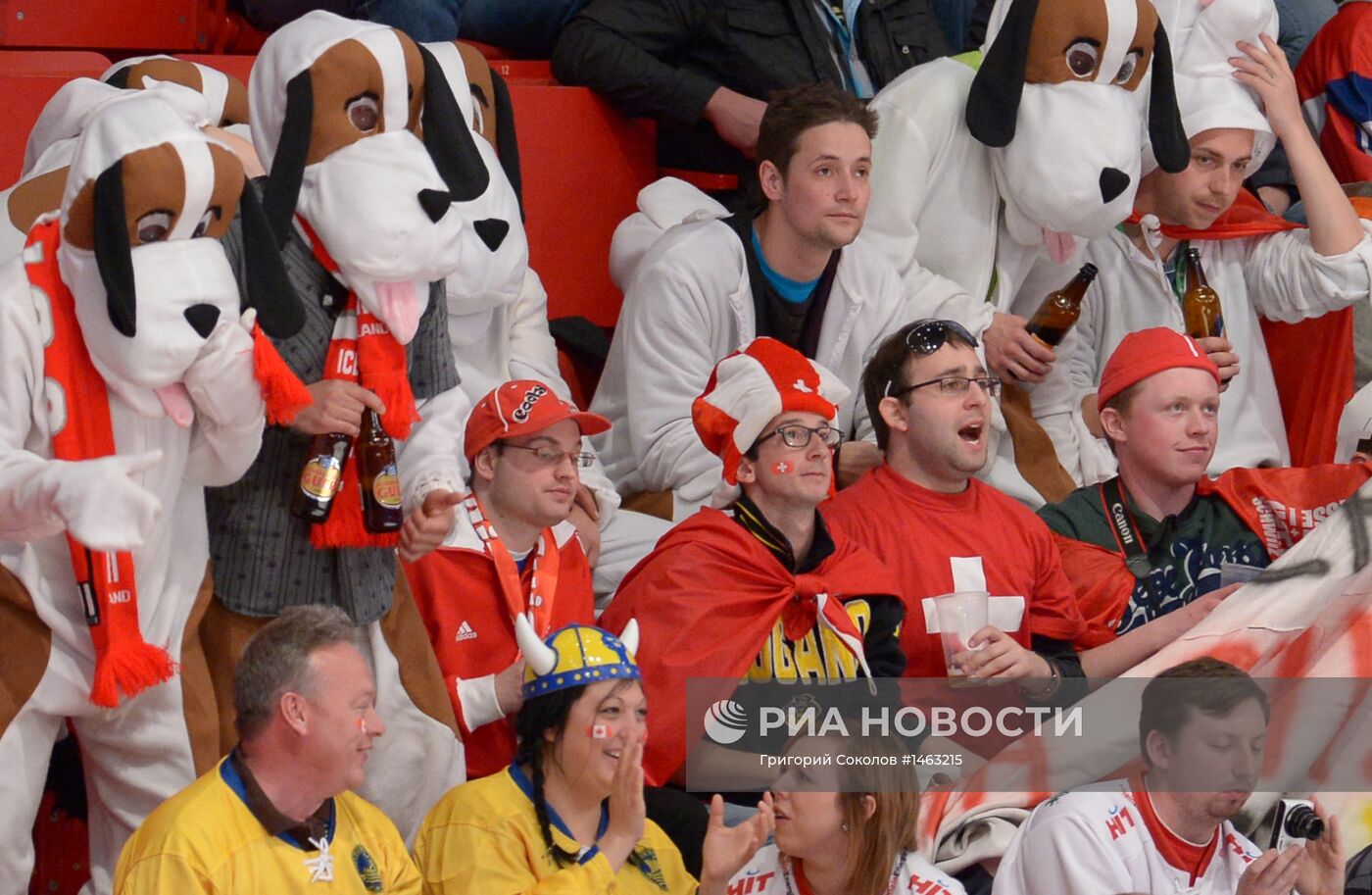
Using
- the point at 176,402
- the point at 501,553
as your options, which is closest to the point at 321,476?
the point at 176,402

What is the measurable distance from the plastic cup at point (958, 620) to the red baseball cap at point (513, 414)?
772mm

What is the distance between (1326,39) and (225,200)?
3.65 m

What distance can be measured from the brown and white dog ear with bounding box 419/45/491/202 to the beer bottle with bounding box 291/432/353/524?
1.57ft

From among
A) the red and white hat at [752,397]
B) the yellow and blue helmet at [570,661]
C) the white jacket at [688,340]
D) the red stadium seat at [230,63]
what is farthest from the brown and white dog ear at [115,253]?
the red stadium seat at [230,63]

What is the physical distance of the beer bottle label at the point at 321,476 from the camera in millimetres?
3414

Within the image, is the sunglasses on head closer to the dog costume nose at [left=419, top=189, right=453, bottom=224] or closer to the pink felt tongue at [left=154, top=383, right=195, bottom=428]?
the dog costume nose at [left=419, top=189, right=453, bottom=224]

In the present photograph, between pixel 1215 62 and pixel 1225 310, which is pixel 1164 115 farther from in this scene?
pixel 1225 310

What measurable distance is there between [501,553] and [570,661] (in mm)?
479

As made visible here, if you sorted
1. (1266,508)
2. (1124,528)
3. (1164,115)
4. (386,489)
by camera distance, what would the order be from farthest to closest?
1. (1164,115)
2. (1266,508)
3. (1124,528)
4. (386,489)

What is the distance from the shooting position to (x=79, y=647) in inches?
128

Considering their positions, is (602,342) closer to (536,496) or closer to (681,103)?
(681,103)

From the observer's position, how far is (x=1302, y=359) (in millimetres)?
5633

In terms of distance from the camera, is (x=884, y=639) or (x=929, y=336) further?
(x=929, y=336)

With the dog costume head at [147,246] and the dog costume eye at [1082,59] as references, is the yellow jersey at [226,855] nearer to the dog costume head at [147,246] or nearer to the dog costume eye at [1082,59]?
the dog costume head at [147,246]
